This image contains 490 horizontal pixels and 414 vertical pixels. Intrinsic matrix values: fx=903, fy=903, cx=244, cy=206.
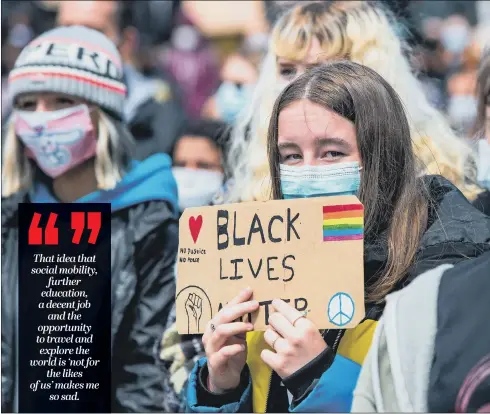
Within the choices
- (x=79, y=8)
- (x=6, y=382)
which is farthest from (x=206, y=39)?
(x=6, y=382)

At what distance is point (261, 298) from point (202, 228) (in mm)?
282

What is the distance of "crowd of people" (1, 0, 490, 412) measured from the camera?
2400 millimetres

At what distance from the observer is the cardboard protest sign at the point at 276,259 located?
7.79ft

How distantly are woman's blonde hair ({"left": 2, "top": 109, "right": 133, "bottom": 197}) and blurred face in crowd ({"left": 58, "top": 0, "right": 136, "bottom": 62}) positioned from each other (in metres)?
0.27

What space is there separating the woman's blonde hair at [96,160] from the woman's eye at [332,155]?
113cm

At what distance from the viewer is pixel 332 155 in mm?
2430

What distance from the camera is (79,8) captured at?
339 centimetres

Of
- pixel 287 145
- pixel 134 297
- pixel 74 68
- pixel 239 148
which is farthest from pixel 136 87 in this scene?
pixel 287 145

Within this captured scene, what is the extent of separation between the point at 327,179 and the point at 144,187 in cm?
112

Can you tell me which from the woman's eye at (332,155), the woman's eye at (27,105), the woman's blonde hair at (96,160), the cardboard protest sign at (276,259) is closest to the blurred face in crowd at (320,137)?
the woman's eye at (332,155)

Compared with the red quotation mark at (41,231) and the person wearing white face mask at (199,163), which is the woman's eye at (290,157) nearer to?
the person wearing white face mask at (199,163)

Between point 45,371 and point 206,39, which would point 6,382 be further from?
point 206,39

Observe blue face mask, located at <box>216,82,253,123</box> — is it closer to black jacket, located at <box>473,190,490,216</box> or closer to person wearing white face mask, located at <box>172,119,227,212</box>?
person wearing white face mask, located at <box>172,119,227,212</box>

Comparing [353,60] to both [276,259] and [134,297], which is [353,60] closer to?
[276,259]
